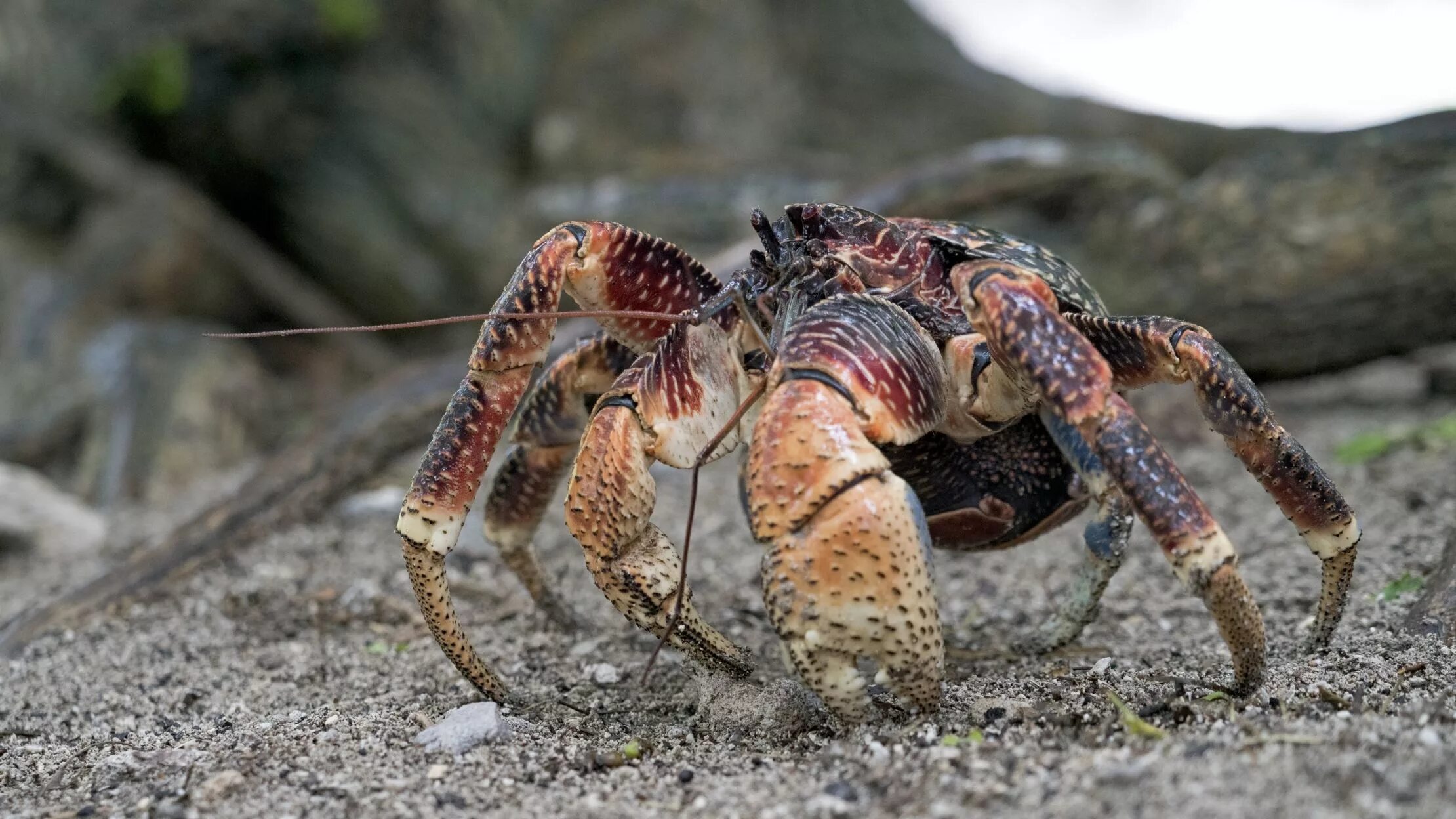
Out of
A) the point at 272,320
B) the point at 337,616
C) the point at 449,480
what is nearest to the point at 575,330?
the point at 337,616

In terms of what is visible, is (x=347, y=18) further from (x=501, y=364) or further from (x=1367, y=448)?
(x=1367, y=448)

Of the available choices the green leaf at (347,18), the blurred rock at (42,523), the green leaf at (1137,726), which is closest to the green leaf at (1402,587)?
the green leaf at (1137,726)

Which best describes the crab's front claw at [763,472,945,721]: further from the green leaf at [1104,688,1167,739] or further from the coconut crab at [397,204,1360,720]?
the green leaf at [1104,688,1167,739]

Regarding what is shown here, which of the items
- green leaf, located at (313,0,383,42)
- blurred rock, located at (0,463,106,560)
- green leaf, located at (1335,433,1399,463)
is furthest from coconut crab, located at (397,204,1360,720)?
green leaf, located at (313,0,383,42)

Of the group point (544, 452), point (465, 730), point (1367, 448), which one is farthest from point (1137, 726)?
point (1367, 448)

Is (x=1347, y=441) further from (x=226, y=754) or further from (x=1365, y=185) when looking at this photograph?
(x=226, y=754)

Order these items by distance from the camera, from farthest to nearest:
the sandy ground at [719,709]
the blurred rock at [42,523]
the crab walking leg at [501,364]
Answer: the blurred rock at [42,523]
the crab walking leg at [501,364]
the sandy ground at [719,709]

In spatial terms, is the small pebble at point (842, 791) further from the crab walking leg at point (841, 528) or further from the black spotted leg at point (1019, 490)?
the black spotted leg at point (1019, 490)
